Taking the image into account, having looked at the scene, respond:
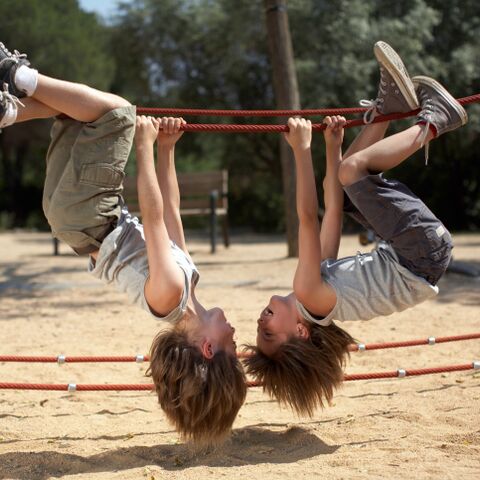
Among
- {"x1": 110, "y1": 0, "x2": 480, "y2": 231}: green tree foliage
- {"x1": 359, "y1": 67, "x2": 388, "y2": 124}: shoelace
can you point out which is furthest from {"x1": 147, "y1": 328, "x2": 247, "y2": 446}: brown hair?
{"x1": 110, "y1": 0, "x2": 480, "y2": 231}: green tree foliage

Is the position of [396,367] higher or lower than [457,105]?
lower

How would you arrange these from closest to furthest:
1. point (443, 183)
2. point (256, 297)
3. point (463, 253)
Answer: point (256, 297)
point (463, 253)
point (443, 183)

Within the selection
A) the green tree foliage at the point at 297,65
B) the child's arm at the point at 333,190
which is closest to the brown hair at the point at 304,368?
the child's arm at the point at 333,190

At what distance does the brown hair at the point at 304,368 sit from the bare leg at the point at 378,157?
71 cm

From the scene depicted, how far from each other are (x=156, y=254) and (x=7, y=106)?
0.87 m

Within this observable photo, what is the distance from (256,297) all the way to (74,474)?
384cm

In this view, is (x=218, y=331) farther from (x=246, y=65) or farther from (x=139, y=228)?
(x=246, y=65)

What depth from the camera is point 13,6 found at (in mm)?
19031

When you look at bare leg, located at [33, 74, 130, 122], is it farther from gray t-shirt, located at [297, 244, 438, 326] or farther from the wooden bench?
the wooden bench

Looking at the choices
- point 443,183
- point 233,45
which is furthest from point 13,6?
point 443,183

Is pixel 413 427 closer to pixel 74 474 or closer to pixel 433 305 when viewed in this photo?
pixel 74 474

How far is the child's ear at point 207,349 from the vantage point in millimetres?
3115

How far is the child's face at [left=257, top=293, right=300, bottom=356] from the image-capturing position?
3.29m

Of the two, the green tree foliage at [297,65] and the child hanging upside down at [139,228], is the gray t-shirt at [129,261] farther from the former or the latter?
the green tree foliage at [297,65]
